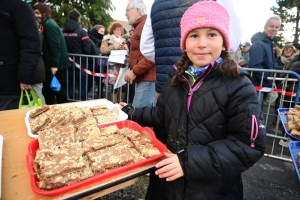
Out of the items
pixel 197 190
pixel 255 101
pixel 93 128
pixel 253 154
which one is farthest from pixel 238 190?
pixel 93 128

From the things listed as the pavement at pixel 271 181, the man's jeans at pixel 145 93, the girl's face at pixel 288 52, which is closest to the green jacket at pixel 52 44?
the man's jeans at pixel 145 93

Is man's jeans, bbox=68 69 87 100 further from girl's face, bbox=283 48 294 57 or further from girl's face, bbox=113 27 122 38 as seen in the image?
girl's face, bbox=283 48 294 57

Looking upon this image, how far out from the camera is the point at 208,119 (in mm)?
1346

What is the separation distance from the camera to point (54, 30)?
13.5 ft

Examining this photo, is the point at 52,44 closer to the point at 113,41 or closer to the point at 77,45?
the point at 77,45

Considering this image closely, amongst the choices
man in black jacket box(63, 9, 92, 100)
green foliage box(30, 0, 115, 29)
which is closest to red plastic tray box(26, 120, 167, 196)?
man in black jacket box(63, 9, 92, 100)

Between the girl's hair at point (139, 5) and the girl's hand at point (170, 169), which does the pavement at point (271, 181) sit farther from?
the girl's hair at point (139, 5)

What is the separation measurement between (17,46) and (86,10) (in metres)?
11.6

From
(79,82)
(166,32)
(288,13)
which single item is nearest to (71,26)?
(79,82)

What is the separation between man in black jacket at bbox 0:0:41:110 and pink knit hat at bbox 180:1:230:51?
207cm

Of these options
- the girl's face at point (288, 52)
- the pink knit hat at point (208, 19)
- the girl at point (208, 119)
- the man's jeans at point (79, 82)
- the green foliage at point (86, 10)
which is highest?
the green foliage at point (86, 10)

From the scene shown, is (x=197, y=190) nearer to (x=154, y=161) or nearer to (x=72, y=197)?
(x=154, y=161)

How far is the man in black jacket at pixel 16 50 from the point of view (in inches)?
100

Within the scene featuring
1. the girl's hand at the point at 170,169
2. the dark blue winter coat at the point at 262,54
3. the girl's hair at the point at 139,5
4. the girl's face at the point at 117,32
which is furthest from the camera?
the girl's face at the point at 117,32
